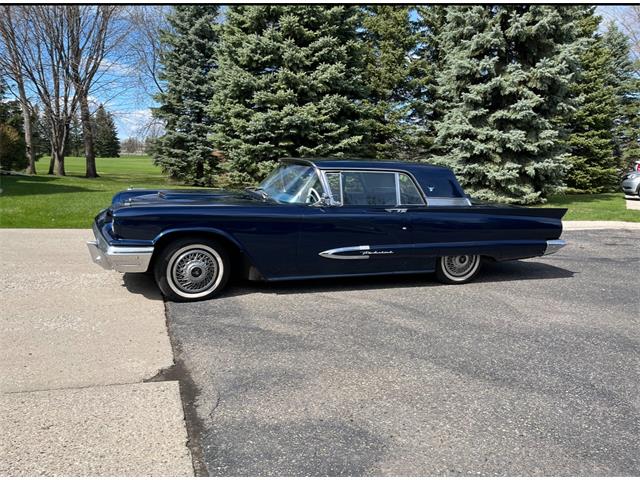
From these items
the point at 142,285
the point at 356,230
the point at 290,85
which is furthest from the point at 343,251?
the point at 290,85

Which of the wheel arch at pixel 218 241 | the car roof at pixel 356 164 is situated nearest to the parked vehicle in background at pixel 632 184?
the car roof at pixel 356 164

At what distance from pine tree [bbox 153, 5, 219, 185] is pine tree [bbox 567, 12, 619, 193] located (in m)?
16.3

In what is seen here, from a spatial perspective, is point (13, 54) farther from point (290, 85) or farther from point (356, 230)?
point (356, 230)

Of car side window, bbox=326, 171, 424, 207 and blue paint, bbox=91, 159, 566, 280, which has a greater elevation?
car side window, bbox=326, 171, 424, 207

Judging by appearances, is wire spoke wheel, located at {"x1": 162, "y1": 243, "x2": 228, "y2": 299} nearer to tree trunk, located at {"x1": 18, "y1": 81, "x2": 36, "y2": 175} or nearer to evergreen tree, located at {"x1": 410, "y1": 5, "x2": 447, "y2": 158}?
evergreen tree, located at {"x1": 410, "y1": 5, "x2": 447, "y2": 158}

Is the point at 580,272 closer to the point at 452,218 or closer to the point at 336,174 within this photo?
the point at 452,218

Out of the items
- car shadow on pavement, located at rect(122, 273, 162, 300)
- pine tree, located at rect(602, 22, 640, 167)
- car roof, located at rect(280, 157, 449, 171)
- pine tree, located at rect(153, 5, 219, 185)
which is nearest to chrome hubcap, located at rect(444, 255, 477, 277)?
car roof, located at rect(280, 157, 449, 171)

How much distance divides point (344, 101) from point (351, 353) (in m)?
12.2

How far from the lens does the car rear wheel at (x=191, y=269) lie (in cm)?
465

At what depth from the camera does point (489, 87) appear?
1440 cm

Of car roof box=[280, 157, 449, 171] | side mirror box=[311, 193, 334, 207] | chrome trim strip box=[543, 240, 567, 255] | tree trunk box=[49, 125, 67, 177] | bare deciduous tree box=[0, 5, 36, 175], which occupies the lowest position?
chrome trim strip box=[543, 240, 567, 255]

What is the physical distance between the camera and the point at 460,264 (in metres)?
5.83

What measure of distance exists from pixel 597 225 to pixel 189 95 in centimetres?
1670

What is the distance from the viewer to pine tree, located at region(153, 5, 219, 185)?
20.8 metres
